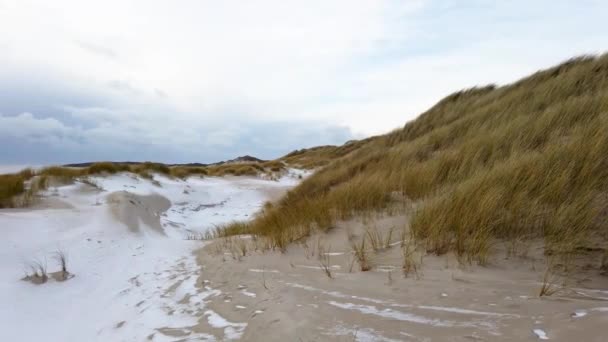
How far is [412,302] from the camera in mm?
2422

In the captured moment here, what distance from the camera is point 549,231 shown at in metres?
3.07

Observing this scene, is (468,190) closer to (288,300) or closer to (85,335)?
(288,300)

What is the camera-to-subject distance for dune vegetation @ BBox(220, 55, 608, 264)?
3.16m

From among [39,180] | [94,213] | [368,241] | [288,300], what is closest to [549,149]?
[368,241]

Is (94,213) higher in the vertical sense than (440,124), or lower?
lower

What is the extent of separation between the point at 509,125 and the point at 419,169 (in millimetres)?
1815

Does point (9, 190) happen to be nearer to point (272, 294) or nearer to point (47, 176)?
point (47, 176)

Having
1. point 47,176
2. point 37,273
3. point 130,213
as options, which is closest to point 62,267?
point 37,273

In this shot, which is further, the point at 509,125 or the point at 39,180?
the point at 39,180

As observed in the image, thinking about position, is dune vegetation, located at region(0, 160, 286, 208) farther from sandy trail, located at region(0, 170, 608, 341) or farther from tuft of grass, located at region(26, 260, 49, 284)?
tuft of grass, located at region(26, 260, 49, 284)

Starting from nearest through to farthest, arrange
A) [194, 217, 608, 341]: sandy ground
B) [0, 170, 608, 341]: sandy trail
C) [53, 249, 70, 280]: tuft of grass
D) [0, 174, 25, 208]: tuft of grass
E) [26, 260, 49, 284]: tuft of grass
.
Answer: [194, 217, 608, 341]: sandy ground < [0, 170, 608, 341]: sandy trail < [26, 260, 49, 284]: tuft of grass < [53, 249, 70, 280]: tuft of grass < [0, 174, 25, 208]: tuft of grass

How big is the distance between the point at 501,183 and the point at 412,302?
7.32 ft

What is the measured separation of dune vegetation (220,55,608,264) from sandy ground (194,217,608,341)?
0.94 feet

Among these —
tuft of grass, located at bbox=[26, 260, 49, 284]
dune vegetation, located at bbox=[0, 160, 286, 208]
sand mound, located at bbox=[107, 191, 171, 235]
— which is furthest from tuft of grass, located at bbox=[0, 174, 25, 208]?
tuft of grass, located at bbox=[26, 260, 49, 284]
